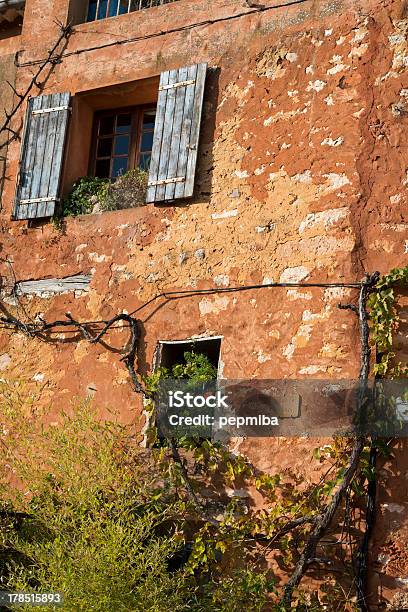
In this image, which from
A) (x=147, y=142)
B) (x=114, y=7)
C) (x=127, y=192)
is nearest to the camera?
(x=127, y=192)

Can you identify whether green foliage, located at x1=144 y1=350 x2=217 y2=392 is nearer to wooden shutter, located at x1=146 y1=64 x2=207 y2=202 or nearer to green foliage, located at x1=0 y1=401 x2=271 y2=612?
green foliage, located at x1=0 y1=401 x2=271 y2=612

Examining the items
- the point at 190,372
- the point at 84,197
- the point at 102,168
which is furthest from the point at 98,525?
the point at 102,168

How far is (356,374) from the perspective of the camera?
25.5 feet

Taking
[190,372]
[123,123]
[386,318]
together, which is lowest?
[190,372]

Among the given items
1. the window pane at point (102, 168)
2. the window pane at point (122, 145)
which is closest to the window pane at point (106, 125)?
the window pane at point (122, 145)

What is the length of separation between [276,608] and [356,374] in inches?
70.6

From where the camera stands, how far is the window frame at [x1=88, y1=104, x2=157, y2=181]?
969 centimetres

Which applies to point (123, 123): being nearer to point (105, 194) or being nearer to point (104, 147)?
point (104, 147)

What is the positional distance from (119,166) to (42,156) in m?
0.73

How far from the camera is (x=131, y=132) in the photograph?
32.2ft

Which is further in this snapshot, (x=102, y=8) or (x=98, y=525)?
(x=102, y=8)

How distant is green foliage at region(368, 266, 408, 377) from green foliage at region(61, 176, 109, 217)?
2.91 metres

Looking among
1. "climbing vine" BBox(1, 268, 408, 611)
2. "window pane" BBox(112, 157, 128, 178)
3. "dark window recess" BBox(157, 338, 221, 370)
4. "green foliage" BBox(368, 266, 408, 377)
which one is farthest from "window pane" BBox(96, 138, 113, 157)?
"green foliage" BBox(368, 266, 408, 377)

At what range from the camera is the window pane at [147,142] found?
381 inches
